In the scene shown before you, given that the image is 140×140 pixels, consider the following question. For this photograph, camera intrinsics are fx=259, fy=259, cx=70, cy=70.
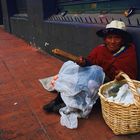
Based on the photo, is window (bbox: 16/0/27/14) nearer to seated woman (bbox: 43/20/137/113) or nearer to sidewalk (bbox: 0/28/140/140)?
sidewalk (bbox: 0/28/140/140)

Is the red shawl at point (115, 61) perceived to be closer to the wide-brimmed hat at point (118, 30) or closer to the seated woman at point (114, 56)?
the seated woman at point (114, 56)

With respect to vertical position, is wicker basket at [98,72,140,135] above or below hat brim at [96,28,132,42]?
below

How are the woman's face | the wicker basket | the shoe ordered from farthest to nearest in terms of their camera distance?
the shoe → the woman's face → the wicker basket

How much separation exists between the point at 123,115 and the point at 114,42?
0.92 m

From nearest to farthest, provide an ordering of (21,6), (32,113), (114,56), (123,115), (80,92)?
(123,115) < (80,92) < (114,56) < (32,113) < (21,6)

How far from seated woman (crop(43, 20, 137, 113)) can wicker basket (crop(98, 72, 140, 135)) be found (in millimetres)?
364

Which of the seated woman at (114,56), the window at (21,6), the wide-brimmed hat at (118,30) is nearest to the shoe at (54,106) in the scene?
the seated woman at (114,56)

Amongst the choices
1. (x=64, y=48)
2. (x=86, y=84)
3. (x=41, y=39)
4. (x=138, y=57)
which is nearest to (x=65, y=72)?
(x=86, y=84)

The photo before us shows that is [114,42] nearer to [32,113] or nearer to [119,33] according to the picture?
[119,33]

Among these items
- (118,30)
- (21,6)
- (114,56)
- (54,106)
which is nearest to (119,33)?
(118,30)

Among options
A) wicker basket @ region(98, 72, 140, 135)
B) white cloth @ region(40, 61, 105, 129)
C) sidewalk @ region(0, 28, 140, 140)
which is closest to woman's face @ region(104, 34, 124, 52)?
white cloth @ region(40, 61, 105, 129)

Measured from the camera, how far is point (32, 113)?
3053 millimetres

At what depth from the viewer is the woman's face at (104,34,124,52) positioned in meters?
2.88

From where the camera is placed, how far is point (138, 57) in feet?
9.73
